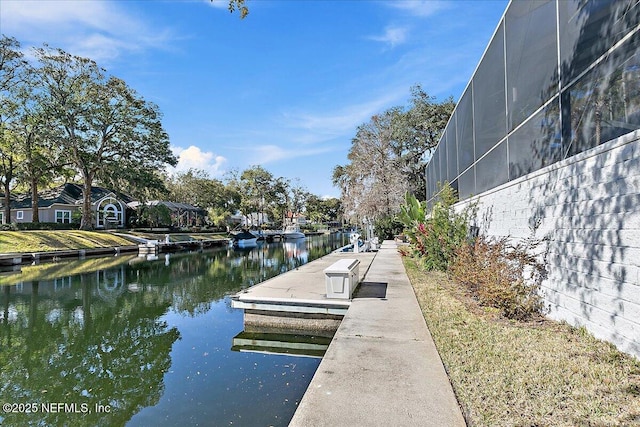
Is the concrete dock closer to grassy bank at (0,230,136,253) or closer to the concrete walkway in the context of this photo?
the concrete walkway

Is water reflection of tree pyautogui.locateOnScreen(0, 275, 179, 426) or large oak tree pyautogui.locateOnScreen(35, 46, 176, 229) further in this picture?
large oak tree pyautogui.locateOnScreen(35, 46, 176, 229)

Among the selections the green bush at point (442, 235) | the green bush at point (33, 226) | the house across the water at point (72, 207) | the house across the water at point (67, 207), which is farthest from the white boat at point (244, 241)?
the green bush at point (442, 235)

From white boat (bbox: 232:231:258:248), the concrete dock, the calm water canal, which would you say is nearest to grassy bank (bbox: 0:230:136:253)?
white boat (bbox: 232:231:258:248)

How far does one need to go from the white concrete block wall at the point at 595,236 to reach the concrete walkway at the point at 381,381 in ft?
6.16

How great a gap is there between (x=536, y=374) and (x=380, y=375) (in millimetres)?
1460

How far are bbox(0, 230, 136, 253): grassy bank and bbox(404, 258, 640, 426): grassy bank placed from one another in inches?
967

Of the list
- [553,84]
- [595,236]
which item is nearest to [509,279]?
[595,236]

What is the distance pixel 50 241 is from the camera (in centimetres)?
2283

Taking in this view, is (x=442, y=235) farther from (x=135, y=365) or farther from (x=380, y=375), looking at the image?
(x=135, y=365)

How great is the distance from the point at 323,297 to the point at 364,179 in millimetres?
22346

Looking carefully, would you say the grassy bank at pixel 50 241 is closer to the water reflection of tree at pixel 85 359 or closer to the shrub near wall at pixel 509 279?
the water reflection of tree at pixel 85 359

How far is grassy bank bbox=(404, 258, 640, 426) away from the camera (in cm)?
271

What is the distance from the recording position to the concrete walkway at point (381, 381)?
2.77 m

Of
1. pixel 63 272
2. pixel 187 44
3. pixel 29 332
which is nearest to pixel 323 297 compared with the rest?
pixel 29 332
